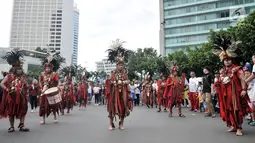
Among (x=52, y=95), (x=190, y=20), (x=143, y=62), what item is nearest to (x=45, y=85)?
(x=52, y=95)

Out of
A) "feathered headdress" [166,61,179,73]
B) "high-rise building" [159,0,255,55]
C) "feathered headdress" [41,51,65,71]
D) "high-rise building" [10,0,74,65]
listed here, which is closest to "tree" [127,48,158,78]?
"high-rise building" [159,0,255,55]

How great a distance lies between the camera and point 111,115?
23.8 ft

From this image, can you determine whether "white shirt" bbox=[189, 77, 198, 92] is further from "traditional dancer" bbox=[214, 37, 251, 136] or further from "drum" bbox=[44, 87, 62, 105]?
"drum" bbox=[44, 87, 62, 105]

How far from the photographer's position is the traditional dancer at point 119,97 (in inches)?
285

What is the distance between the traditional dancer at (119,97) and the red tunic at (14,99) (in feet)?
8.03

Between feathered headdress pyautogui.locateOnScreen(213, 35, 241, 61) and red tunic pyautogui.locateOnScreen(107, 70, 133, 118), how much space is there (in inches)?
109

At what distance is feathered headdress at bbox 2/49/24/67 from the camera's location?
24.5ft

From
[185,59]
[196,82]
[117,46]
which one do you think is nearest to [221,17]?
[185,59]

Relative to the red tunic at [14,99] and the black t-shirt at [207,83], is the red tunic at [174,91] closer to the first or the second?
the black t-shirt at [207,83]

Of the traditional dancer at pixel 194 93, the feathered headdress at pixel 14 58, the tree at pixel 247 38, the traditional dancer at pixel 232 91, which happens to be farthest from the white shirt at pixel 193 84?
the feathered headdress at pixel 14 58

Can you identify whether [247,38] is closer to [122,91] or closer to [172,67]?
[172,67]

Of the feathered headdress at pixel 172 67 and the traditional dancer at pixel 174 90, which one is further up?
the feathered headdress at pixel 172 67

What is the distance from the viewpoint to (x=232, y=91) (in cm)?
632

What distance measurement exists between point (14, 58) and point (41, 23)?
152 meters
